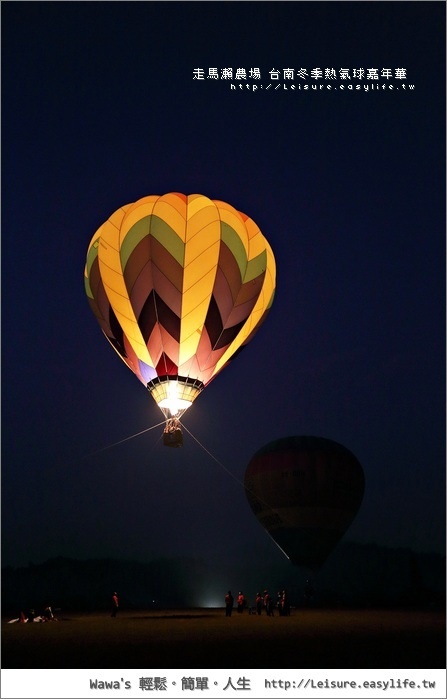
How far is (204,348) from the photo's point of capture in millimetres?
23047

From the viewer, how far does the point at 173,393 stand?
74.2 ft

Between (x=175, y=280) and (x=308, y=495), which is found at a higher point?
(x=175, y=280)

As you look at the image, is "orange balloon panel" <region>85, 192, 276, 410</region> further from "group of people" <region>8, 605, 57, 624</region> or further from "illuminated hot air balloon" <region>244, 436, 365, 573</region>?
"illuminated hot air balloon" <region>244, 436, 365, 573</region>

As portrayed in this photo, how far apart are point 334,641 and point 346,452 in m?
22.5

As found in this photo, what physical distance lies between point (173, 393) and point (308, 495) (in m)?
13.5

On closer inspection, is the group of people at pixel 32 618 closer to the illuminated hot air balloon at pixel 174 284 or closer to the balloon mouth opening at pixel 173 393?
the illuminated hot air balloon at pixel 174 284

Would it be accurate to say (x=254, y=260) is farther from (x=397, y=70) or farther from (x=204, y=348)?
(x=397, y=70)

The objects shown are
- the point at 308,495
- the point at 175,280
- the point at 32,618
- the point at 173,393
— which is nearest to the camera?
the point at 32,618

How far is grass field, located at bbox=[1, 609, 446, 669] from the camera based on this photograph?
12.0 meters

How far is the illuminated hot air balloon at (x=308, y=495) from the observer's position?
34.2m

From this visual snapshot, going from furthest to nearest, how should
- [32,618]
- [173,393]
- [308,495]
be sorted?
[308,495] → [173,393] → [32,618]

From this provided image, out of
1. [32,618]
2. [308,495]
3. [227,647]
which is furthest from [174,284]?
[308,495]

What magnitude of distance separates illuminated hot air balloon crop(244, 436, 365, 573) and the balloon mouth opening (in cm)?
1286

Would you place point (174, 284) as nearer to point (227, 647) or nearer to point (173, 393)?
point (173, 393)
